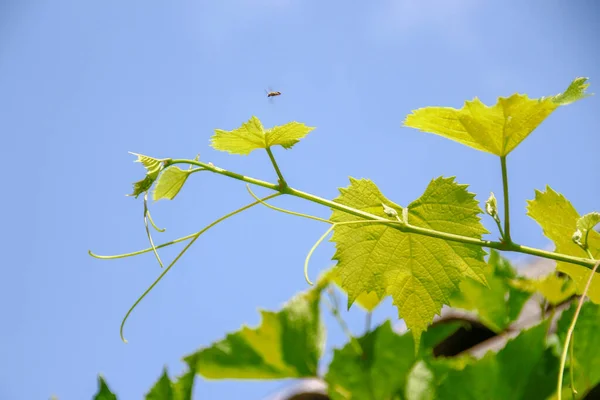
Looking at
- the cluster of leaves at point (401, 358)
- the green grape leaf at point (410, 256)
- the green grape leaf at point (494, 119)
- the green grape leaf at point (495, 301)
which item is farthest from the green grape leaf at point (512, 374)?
the green grape leaf at point (495, 301)

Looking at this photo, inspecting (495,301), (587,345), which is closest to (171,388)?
(587,345)

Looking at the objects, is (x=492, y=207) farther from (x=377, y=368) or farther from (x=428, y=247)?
(x=377, y=368)

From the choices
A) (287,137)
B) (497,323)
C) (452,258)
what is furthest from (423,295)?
(497,323)

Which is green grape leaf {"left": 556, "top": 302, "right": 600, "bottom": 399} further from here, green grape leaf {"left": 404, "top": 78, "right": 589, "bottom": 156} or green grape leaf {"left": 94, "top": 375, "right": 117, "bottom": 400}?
green grape leaf {"left": 94, "top": 375, "right": 117, "bottom": 400}

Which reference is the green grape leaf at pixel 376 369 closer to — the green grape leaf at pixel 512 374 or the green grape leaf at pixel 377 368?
the green grape leaf at pixel 377 368

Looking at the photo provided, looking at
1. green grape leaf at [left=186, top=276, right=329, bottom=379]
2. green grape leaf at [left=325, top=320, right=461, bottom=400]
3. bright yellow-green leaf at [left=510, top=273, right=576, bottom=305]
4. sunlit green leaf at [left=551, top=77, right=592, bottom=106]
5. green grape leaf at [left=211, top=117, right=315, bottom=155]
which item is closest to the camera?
sunlit green leaf at [left=551, top=77, right=592, bottom=106]

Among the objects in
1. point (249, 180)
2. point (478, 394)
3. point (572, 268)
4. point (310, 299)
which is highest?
point (249, 180)

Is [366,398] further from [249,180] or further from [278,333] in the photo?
[249,180]

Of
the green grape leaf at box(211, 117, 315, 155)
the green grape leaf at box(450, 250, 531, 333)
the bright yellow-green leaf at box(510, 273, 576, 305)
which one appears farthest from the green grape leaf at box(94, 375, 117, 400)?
the bright yellow-green leaf at box(510, 273, 576, 305)
